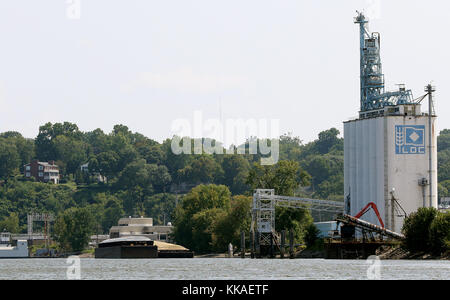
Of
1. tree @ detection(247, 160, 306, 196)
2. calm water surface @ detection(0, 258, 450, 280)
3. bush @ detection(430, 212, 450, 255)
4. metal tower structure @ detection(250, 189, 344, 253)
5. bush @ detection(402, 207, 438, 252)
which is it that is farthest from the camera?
tree @ detection(247, 160, 306, 196)

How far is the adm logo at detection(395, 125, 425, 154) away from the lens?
116000mm

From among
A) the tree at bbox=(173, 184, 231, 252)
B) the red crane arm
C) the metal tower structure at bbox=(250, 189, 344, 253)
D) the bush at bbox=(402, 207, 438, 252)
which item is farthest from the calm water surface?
the tree at bbox=(173, 184, 231, 252)

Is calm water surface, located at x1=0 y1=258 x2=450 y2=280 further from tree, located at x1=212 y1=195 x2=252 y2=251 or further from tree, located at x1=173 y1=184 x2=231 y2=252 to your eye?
tree, located at x1=173 y1=184 x2=231 y2=252

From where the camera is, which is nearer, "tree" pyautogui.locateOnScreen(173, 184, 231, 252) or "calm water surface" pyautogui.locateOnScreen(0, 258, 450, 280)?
"calm water surface" pyautogui.locateOnScreen(0, 258, 450, 280)

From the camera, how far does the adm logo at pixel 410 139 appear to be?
116m

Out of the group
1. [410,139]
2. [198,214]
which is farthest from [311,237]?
[198,214]

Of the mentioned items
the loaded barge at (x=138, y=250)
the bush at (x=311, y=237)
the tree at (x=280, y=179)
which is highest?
the tree at (x=280, y=179)

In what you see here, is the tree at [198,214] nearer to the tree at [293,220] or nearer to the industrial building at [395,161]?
the tree at [293,220]

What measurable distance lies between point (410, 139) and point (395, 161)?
384 centimetres

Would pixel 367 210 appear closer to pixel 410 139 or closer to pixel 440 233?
pixel 410 139

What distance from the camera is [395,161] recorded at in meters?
115

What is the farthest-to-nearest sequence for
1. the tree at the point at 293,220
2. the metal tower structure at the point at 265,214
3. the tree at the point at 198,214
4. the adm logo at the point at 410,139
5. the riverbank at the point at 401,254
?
the tree at the point at 198,214, the tree at the point at 293,220, the metal tower structure at the point at 265,214, the adm logo at the point at 410,139, the riverbank at the point at 401,254

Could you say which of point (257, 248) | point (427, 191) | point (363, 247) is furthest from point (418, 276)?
point (257, 248)

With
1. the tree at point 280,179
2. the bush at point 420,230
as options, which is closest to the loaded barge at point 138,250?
the tree at point 280,179
